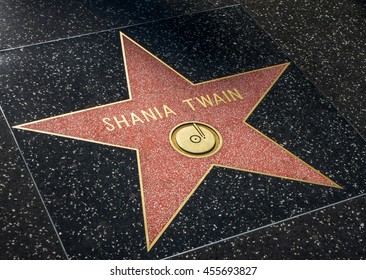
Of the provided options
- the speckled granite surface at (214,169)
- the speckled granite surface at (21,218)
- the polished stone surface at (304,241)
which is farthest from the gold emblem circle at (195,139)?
the speckled granite surface at (21,218)

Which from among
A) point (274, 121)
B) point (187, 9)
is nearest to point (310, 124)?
point (274, 121)

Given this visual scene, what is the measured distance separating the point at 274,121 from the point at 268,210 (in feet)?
1.19

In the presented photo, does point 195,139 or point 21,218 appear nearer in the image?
point 21,218

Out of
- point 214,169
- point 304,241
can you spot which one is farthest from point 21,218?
point 304,241

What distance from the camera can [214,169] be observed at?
1481mm

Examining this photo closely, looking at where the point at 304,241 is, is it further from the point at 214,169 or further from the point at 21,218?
the point at 21,218

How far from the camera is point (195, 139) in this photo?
1.54 metres

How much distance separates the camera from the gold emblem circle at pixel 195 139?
1512 millimetres

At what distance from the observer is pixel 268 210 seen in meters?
1.40

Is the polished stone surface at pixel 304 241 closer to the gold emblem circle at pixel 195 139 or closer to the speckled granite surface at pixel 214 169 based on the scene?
the speckled granite surface at pixel 214 169

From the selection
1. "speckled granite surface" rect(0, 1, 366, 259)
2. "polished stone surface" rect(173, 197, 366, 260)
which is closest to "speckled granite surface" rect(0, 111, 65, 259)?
"speckled granite surface" rect(0, 1, 366, 259)

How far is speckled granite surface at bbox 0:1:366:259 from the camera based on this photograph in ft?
4.31

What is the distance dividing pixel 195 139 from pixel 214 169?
122 millimetres
